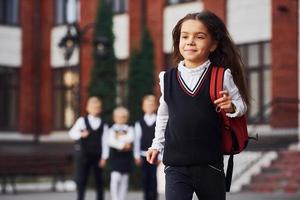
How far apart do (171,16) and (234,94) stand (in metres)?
21.9

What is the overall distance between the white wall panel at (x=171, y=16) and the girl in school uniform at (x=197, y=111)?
2108 centimetres

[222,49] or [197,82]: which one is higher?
[222,49]

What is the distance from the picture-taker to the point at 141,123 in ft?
40.5

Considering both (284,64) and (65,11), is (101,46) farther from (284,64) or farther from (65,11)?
(65,11)

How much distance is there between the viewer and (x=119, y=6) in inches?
1144

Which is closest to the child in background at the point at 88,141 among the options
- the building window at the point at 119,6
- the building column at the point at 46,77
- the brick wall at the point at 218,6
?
the brick wall at the point at 218,6

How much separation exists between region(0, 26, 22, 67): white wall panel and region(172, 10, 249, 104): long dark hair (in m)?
27.2

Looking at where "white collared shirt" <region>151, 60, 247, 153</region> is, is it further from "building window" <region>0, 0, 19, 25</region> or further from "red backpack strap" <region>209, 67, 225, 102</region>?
"building window" <region>0, 0, 19, 25</region>

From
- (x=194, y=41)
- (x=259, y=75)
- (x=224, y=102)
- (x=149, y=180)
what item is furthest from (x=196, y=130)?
(x=259, y=75)

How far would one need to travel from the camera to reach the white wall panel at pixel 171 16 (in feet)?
84.8

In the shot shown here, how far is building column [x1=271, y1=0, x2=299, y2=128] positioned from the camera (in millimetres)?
22078

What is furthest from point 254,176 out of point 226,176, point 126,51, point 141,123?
point 226,176

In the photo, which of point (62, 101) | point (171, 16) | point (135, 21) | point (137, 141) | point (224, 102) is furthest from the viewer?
point (62, 101)

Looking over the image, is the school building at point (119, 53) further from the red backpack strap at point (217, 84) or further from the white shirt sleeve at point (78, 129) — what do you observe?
the red backpack strap at point (217, 84)
